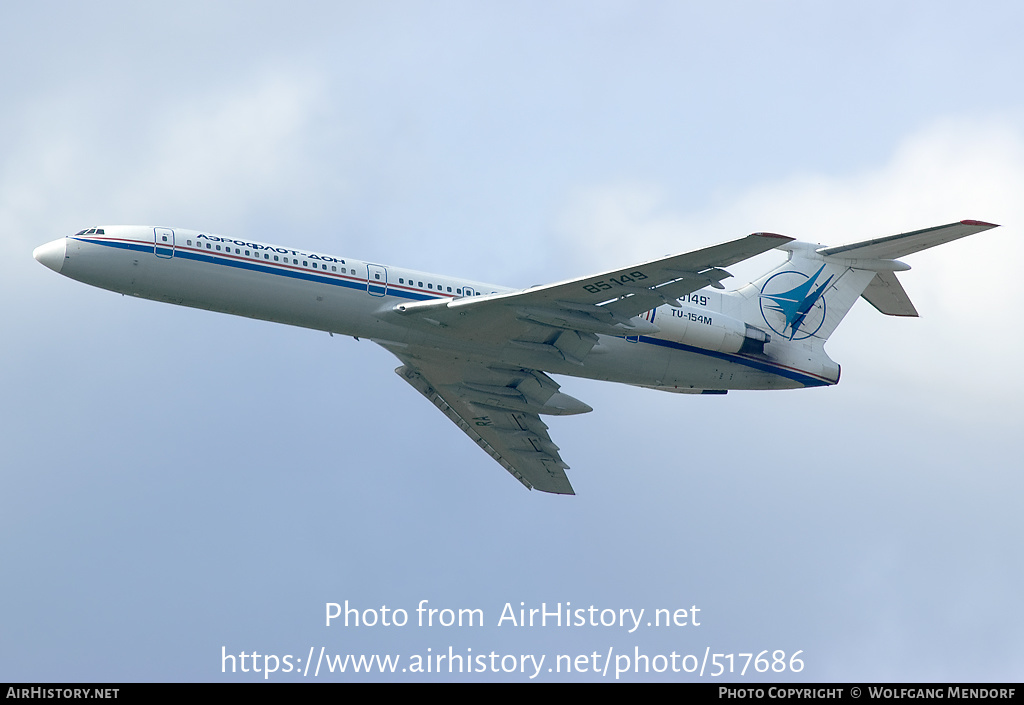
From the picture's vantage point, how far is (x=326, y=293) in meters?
35.3

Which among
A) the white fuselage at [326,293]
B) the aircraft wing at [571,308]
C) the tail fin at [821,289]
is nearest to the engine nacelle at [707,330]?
the white fuselage at [326,293]

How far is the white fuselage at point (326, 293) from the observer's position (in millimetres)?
34594

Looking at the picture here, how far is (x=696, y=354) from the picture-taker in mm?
38375

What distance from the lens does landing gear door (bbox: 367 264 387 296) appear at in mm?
35781

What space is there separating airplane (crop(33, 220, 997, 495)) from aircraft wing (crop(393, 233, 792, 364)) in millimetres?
44

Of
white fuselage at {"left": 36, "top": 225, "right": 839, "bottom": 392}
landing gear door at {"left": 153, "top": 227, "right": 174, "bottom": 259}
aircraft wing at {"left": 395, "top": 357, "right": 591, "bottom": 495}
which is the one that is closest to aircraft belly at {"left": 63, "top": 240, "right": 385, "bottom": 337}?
white fuselage at {"left": 36, "top": 225, "right": 839, "bottom": 392}

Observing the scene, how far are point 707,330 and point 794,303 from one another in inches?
172

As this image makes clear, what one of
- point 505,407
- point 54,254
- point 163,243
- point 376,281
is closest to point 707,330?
point 505,407

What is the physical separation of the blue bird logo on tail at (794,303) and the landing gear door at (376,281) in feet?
43.4

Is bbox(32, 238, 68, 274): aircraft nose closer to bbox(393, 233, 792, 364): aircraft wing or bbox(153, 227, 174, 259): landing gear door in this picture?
bbox(153, 227, 174, 259): landing gear door

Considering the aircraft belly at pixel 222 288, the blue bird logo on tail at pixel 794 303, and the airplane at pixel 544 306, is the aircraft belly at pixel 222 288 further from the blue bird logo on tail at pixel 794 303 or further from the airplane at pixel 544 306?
the blue bird logo on tail at pixel 794 303

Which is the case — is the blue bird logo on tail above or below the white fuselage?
above

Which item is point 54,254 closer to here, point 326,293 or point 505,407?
point 326,293

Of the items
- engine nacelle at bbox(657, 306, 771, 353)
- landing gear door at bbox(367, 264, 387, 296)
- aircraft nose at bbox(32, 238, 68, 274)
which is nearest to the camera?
aircraft nose at bbox(32, 238, 68, 274)
